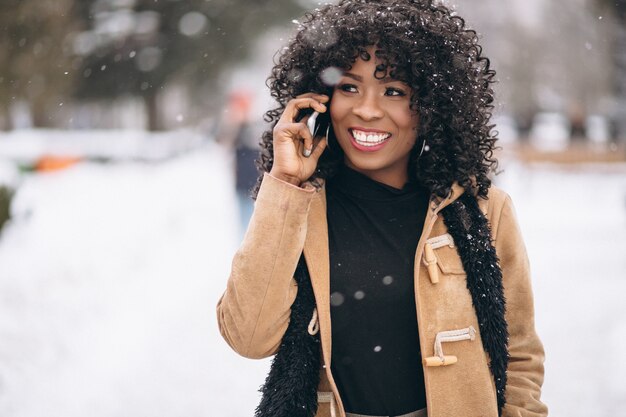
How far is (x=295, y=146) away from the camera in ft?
7.77

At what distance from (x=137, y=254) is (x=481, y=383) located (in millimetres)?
9051

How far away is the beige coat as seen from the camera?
221 cm

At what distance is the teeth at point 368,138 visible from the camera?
2.44 metres

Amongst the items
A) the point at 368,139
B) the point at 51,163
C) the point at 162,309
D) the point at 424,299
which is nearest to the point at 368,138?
the point at 368,139

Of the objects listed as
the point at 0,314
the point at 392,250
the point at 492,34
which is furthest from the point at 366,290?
the point at 492,34

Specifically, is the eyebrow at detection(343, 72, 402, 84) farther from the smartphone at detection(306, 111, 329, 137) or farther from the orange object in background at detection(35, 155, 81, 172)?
the orange object in background at detection(35, 155, 81, 172)

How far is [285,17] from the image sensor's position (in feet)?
86.5

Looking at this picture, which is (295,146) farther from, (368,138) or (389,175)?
(389,175)

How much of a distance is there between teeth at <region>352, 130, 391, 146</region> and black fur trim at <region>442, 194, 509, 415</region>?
0.35 metres

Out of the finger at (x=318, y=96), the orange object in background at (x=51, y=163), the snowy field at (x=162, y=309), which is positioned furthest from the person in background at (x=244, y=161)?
the orange object in background at (x=51, y=163)

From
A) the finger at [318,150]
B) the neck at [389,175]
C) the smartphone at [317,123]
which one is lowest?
the neck at [389,175]

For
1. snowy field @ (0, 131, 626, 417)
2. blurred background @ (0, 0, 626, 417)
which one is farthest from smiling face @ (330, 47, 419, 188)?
snowy field @ (0, 131, 626, 417)

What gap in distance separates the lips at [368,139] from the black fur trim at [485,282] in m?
0.34

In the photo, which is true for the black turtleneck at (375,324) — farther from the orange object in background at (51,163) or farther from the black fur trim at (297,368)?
the orange object in background at (51,163)
